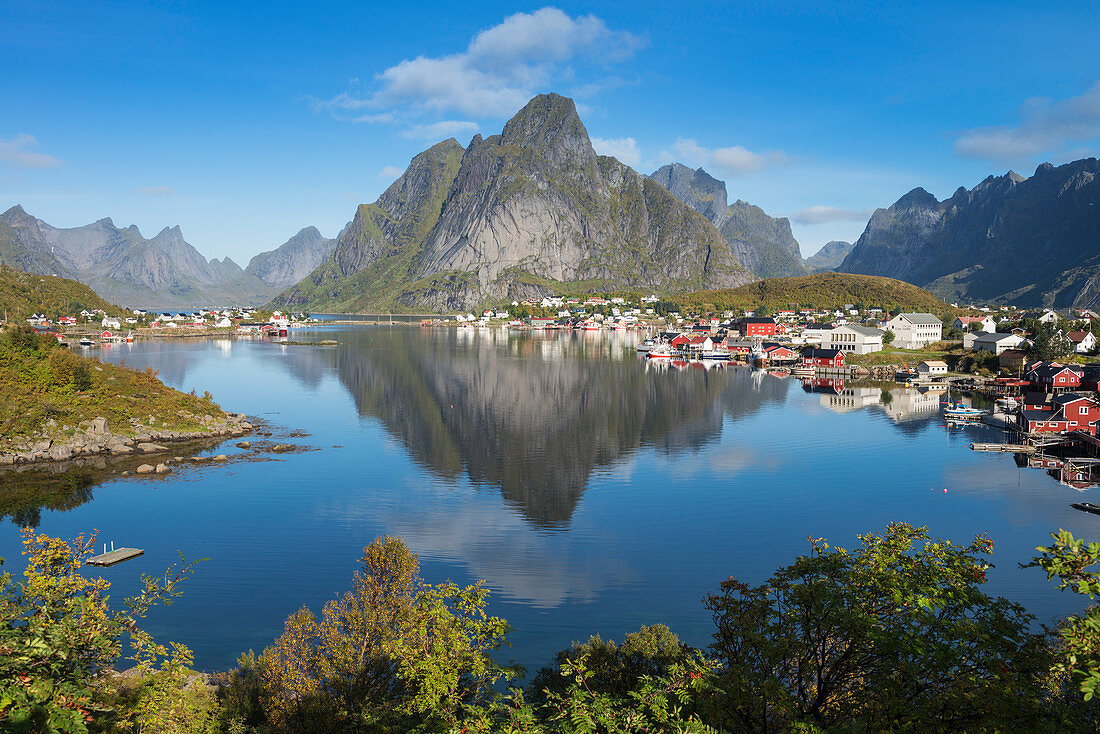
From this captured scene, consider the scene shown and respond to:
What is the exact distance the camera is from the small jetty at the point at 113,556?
27.8 metres

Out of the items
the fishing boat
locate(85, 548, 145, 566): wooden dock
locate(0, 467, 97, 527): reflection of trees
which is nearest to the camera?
locate(85, 548, 145, 566): wooden dock

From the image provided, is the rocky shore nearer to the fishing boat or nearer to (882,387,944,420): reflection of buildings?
(882,387,944,420): reflection of buildings

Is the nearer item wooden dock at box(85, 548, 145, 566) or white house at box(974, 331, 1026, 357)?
wooden dock at box(85, 548, 145, 566)

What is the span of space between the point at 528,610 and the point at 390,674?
9.70m

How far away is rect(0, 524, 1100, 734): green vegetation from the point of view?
7.89m

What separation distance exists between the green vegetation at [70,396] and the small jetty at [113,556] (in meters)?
24.3

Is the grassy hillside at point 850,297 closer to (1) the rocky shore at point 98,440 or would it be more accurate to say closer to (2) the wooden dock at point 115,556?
(1) the rocky shore at point 98,440

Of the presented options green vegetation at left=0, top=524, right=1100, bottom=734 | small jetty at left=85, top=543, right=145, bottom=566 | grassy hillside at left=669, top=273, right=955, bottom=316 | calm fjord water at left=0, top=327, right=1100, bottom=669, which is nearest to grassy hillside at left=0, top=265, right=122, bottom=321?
calm fjord water at left=0, top=327, right=1100, bottom=669

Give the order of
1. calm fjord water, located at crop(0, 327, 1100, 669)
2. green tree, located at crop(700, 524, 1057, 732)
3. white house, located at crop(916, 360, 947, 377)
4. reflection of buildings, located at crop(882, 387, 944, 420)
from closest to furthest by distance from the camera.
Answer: green tree, located at crop(700, 524, 1057, 732), calm fjord water, located at crop(0, 327, 1100, 669), reflection of buildings, located at crop(882, 387, 944, 420), white house, located at crop(916, 360, 947, 377)

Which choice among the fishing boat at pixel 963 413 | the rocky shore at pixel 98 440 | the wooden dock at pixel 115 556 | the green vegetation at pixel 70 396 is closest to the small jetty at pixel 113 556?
the wooden dock at pixel 115 556

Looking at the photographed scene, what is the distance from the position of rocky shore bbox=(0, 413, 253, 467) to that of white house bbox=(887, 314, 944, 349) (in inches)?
4078

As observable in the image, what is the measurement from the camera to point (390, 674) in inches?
587

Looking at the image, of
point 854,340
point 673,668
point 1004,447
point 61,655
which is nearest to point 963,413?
point 1004,447

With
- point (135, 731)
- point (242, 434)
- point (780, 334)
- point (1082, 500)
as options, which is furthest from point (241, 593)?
point (780, 334)
